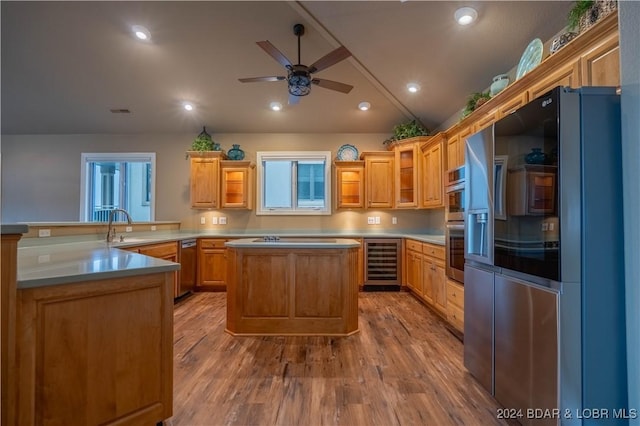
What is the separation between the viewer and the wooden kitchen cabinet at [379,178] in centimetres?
502

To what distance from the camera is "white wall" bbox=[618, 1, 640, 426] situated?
4.03 feet

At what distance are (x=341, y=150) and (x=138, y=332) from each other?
4433mm

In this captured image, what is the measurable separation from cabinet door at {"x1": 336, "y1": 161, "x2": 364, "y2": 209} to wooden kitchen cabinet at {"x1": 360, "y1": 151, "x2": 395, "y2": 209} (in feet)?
0.55

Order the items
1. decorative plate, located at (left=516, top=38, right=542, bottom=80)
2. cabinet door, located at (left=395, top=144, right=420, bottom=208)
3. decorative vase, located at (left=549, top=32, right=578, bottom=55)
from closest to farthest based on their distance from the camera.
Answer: decorative vase, located at (left=549, top=32, right=578, bottom=55) < decorative plate, located at (left=516, top=38, right=542, bottom=80) < cabinet door, located at (left=395, top=144, right=420, bottom=208)

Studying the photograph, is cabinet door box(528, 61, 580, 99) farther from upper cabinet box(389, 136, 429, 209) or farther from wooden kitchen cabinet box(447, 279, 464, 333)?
upper cabinet box(389, 136, 429, 209)

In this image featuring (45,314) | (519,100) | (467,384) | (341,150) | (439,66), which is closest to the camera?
(45,314)

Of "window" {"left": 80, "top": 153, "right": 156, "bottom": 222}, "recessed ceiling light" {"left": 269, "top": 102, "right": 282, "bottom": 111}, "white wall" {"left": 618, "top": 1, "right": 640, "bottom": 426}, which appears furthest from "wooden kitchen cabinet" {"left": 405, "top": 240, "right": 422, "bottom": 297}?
"window" {"left": 80, "top": 153, "right": 156, "bottom": 222}

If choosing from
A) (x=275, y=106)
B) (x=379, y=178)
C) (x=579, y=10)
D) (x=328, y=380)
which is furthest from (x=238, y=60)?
(x=328, y=380)

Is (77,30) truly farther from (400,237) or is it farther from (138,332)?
(400,237)

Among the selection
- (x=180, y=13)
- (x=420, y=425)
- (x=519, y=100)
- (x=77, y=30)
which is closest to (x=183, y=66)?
(x=180, y=13)

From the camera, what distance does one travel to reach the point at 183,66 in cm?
397

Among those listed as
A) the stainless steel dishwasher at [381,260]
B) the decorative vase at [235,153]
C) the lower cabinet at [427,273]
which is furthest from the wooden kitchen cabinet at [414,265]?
the decorative vase at [235,153]

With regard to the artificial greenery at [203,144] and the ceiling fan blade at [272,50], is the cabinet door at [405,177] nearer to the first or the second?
the ceiling fan blade at [272,50]

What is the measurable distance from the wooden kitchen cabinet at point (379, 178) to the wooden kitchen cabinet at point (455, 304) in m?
2.17
